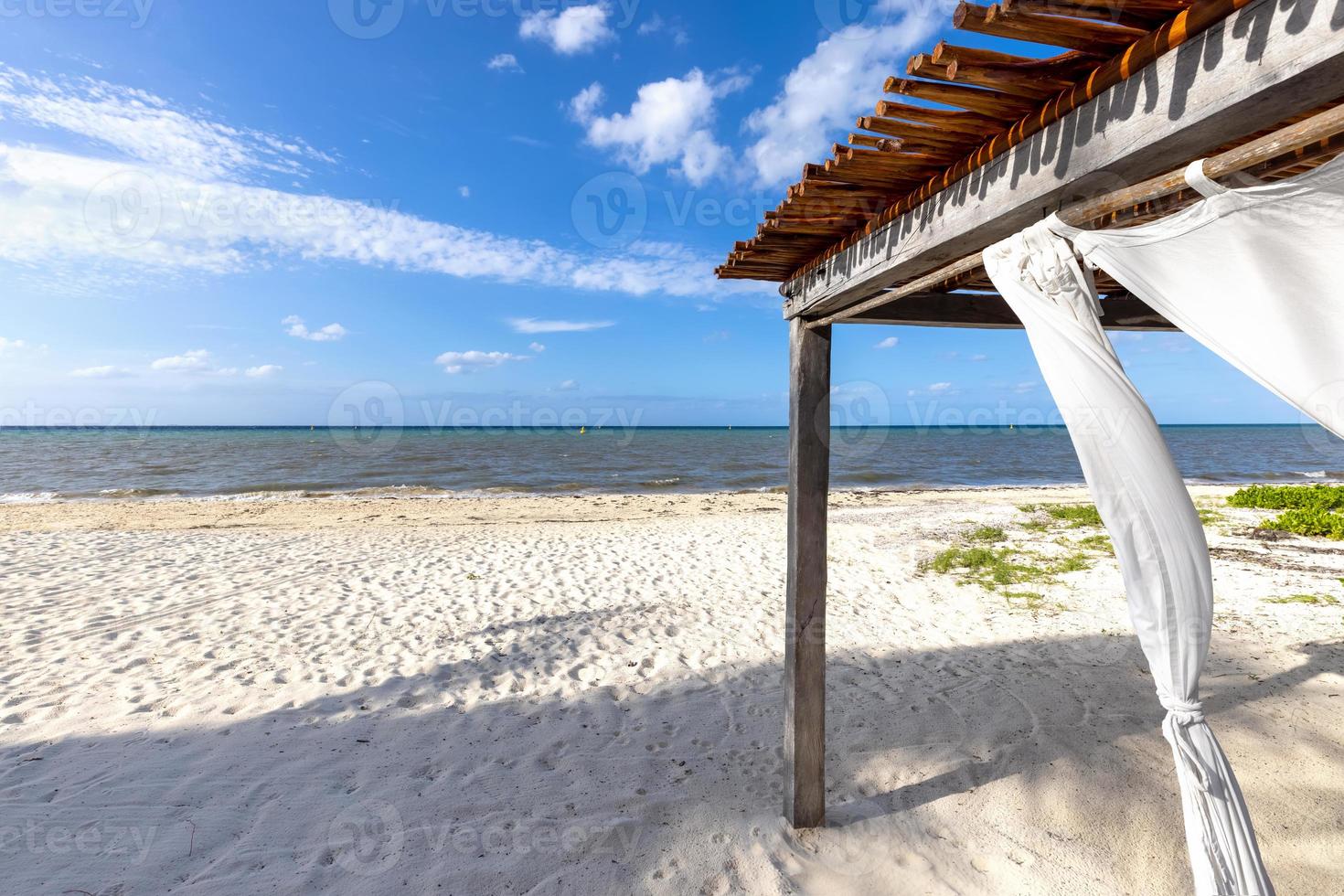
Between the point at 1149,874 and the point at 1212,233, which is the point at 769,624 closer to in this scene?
the point at 1149,874

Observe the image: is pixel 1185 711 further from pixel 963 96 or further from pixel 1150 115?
pixel 963 96

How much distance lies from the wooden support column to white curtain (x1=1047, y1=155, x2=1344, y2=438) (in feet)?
5.95

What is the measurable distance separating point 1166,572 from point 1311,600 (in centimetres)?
712

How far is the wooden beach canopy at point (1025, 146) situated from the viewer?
1293 millimetres

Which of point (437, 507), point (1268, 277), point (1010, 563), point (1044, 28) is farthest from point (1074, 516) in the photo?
point (437, 507)

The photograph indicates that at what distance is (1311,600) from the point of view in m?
6.55

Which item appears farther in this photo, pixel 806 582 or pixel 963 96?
pixel 806 582

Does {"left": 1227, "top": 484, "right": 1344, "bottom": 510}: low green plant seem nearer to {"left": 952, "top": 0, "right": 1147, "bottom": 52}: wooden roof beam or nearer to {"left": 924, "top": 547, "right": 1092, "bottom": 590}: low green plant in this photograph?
{"left": 924, "top": 547, "right": 1092, "bottom": 590}: low green plant

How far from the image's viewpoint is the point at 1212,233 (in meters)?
1.49

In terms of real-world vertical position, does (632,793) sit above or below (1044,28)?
below

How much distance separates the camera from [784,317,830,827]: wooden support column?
11.0 feet

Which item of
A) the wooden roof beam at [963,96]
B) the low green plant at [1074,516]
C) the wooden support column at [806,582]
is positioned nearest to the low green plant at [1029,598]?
the wooden support column at [806,582]

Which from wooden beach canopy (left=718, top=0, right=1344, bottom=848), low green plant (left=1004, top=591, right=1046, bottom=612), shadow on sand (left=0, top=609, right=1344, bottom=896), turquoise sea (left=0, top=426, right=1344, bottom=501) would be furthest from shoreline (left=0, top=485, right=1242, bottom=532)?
wooden beach canopy (left=718, top=0, right=1344, bottom=848)

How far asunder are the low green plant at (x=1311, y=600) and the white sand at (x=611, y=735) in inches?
8.1
